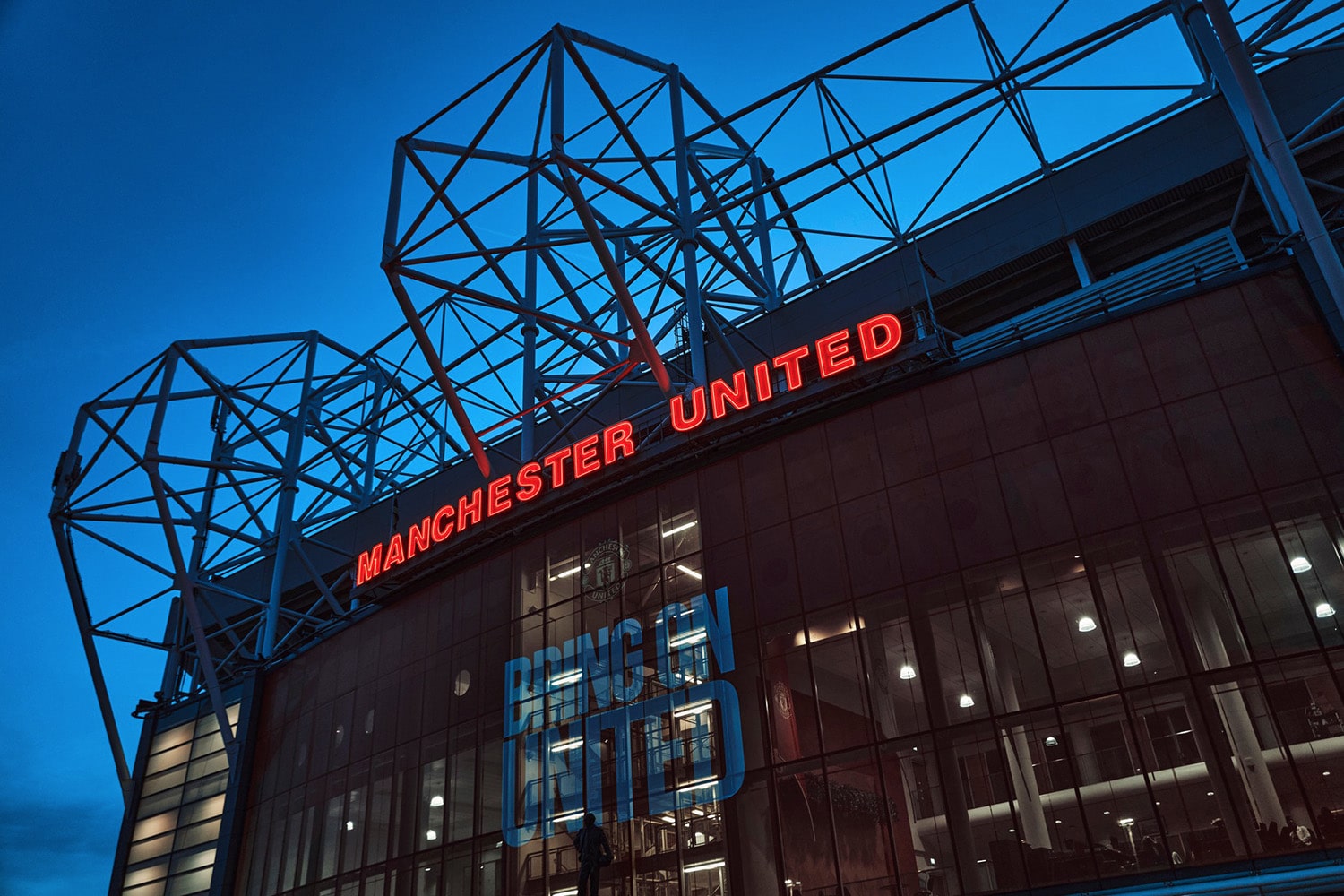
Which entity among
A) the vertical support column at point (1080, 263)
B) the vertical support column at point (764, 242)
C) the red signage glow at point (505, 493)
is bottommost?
the red signage glow at point (505, 493)

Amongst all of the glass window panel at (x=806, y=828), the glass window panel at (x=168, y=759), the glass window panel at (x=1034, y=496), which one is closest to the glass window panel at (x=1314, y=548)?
the glass window panel at (x=1034, y=496)

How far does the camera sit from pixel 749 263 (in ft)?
147

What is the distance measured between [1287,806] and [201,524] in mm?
49563

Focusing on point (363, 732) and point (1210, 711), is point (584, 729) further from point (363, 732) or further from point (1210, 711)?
point (1210, 711)

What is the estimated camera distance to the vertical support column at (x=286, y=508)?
48406mm

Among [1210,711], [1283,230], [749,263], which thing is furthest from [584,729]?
[1283,230]

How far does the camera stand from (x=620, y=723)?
31422 millimetres

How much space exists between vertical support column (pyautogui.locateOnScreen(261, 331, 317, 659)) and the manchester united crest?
20.5 meters

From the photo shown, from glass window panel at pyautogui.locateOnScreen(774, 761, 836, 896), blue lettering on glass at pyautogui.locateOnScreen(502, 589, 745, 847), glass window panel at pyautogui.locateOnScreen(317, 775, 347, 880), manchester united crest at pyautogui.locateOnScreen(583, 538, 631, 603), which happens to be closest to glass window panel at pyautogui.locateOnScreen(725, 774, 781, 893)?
glass window panel at pyautogui.locateOnScreen(774, 761, 836, 896)

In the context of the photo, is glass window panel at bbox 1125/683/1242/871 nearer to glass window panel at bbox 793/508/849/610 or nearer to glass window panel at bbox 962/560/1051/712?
glass window panel at bbox 962/560/1051/712

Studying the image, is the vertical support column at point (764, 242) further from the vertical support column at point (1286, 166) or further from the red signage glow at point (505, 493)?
the vertical support column at point (1286, 166)

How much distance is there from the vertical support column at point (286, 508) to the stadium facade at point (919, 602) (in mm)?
5575

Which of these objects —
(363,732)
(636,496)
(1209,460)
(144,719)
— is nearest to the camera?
(1209,460)

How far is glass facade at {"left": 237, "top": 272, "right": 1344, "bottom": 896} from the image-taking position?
22.8 m
